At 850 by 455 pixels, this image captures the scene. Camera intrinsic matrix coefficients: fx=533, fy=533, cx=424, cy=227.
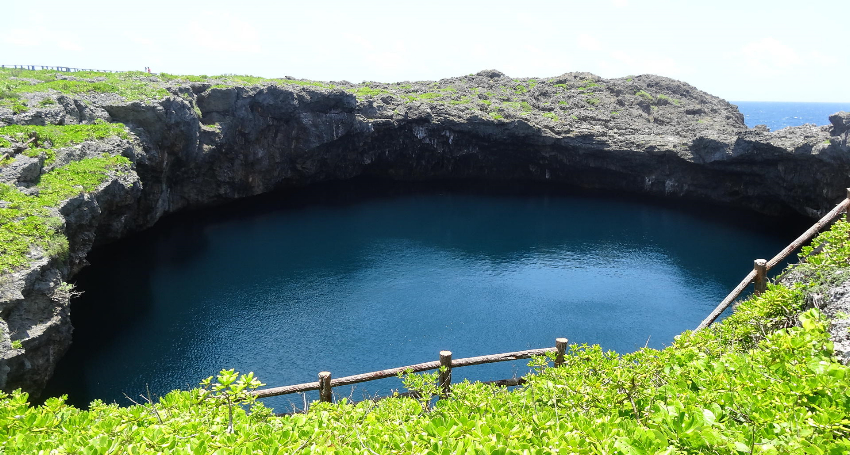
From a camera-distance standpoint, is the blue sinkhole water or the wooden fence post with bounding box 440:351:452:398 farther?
the blue sinkhole water

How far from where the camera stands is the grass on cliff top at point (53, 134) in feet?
68.5

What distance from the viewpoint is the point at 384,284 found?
27.5 meters

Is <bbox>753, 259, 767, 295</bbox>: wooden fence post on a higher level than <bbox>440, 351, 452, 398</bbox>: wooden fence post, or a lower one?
higher

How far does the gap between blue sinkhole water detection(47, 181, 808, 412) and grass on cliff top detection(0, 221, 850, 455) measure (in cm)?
755

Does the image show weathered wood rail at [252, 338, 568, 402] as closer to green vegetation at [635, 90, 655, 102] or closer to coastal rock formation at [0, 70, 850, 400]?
coastal rock formation at [0, 70, 850, 400]

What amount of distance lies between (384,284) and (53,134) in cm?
1645

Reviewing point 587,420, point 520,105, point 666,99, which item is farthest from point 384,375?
point 666,99

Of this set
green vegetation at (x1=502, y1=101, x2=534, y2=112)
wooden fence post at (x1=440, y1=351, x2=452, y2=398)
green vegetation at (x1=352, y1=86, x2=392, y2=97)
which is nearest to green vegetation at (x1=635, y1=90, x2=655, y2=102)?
green vegetation at (x1=502, y1=101, x2=534, y2=112)

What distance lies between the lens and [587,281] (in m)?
28.1

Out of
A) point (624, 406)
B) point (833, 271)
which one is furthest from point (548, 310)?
point (624, 406)

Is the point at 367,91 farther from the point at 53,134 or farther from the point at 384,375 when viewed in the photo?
the point at 384,375

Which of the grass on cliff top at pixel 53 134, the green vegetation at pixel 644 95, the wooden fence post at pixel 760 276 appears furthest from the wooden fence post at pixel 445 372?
the green vegetation at pixel 644 95

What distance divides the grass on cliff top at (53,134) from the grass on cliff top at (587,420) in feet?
59.4

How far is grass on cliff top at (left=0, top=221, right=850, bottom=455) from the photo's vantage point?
13.2 feet
